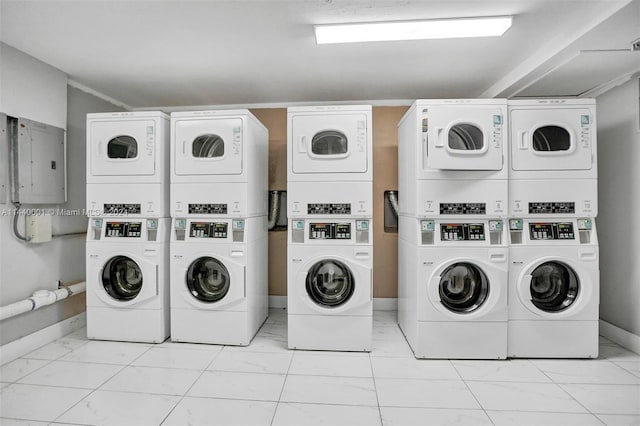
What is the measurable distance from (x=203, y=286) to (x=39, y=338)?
60.8 inches

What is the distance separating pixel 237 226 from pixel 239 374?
123 cm

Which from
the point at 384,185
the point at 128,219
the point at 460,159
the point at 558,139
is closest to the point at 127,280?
the point at 128,219

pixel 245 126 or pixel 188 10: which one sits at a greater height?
pixel 188 10

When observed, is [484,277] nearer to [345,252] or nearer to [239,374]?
[345,252]

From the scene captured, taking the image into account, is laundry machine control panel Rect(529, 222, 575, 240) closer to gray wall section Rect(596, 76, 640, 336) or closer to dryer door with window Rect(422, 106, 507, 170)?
dryer door with window Rect(422, 106, 507, 170)

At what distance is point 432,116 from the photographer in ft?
8.53

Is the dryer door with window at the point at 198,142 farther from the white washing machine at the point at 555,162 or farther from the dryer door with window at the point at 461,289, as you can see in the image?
the white washing machine at the point at 555,162

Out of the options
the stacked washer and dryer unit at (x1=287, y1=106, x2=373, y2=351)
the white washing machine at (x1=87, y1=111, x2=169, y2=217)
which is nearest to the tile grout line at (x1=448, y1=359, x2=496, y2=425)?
the stacked washer and dryer unit at (x1=287, y1=106, x2=373, y2=351)

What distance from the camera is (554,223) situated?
8.79 feet

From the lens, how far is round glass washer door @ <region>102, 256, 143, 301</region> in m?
3.05

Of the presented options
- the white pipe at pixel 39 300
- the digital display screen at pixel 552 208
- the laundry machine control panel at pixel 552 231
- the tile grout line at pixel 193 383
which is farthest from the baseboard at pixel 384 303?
the white pipe at pixel 39 300

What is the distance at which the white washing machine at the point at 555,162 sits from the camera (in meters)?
2.62

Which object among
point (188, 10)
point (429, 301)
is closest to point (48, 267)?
point (188, 10)

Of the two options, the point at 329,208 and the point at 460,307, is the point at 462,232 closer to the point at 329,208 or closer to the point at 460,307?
the point at 460,307
